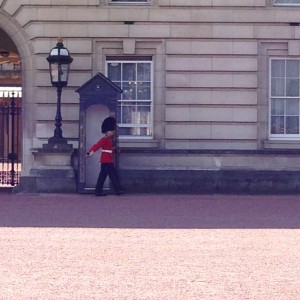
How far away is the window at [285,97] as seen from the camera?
23172 millimetres

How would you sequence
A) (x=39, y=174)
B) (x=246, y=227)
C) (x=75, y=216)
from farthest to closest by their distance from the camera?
1. (x=39, y=174)
2. (x=75, y=216)
3. (x=246, y=227)

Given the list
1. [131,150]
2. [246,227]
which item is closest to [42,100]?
[131,150]

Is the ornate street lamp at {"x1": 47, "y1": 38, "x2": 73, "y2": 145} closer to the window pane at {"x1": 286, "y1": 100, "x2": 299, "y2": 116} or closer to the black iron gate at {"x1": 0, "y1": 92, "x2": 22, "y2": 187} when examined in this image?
the black iron gate at {"x1": 0, "y1": 92, "x2": 22, "y2": 187}

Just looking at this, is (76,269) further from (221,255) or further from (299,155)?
(299,155)

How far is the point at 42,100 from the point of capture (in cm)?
2280

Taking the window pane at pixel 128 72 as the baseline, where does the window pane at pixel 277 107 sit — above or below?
below

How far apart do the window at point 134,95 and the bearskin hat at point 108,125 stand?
1.46 metres

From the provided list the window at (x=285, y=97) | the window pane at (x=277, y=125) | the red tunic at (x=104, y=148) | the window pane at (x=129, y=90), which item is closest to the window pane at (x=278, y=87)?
the window at (x=285, y=97)

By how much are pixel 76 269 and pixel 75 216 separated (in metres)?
6.03

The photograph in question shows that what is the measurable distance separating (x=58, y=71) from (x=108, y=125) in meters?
1.64

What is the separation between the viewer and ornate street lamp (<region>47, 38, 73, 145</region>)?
862 inches

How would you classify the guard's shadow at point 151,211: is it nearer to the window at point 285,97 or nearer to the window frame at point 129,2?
the window at point 285,97

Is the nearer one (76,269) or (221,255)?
(76,269)

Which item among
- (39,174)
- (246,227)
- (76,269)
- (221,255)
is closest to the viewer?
(76,269)
